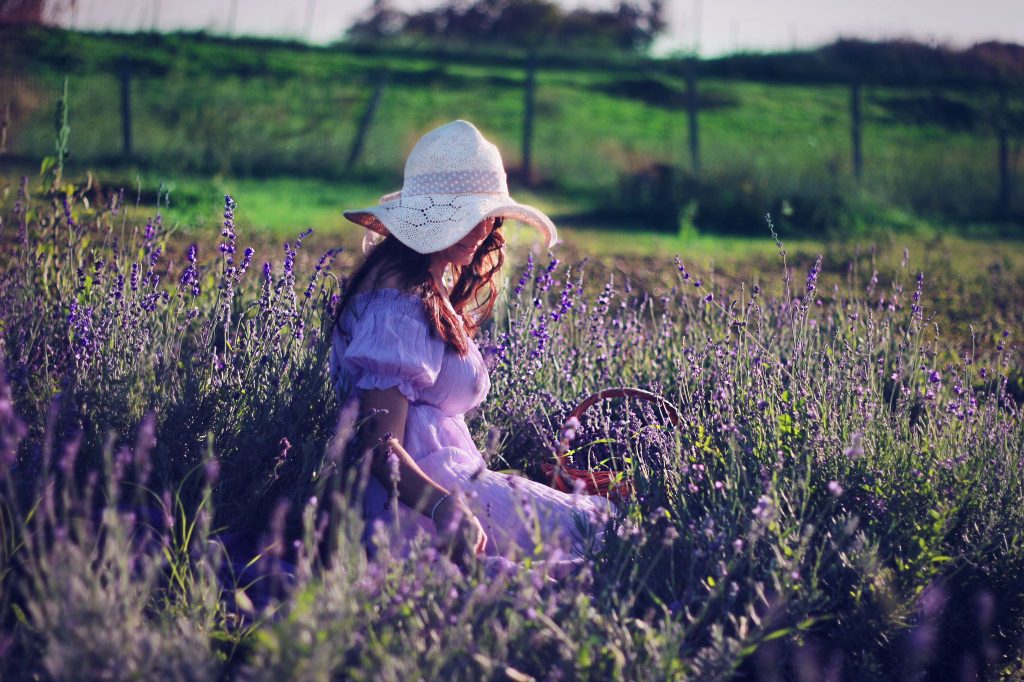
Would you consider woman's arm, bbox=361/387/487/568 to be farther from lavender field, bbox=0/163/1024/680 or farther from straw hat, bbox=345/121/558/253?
straw hat, bbox=345/121/558/253

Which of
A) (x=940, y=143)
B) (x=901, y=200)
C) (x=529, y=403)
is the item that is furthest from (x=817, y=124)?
(x=529, y=403)

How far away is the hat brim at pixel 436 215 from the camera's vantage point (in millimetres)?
2562

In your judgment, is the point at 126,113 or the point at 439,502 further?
the point at 126,113

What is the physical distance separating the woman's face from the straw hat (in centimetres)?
6

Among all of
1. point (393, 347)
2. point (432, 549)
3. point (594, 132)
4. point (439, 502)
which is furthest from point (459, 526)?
point (594, 132)

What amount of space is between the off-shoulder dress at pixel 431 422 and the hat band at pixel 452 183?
34 centimetres

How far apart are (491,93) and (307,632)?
1957 centimetres

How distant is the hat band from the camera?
2711 millimetres

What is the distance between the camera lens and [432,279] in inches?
104

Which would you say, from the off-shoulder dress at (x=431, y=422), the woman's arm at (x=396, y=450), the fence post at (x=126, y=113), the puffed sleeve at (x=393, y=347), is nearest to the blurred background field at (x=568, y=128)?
the fence post at (x=126, y=113)

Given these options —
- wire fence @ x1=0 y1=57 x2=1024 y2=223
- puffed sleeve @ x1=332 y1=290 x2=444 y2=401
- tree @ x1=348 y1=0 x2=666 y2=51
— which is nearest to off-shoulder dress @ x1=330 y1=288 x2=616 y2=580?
puffed sleeve @ x1=332 y1=290 x2=444 y2=401

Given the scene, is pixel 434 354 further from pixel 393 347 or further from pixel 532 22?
pixel 532 22

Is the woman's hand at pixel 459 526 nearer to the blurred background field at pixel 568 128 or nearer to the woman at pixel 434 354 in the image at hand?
the woman at pixel 434 354

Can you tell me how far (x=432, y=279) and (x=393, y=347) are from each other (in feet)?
0.93
